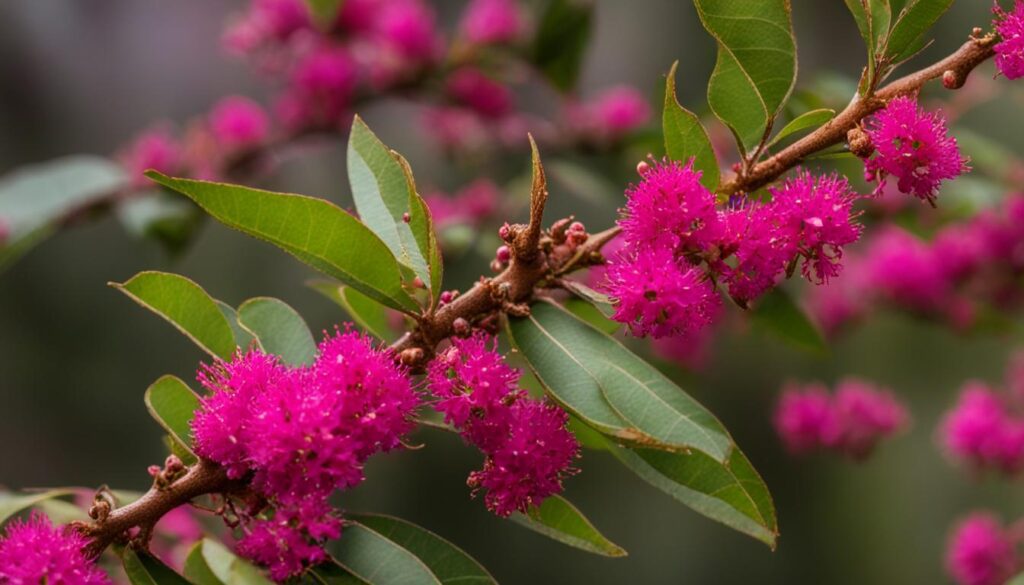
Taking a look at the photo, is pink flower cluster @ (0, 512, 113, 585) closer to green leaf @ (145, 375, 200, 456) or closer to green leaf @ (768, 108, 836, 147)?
green leaf @ (145, 375, 200, 456)

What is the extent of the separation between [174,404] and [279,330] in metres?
0.08

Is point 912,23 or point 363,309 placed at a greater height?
point 912,23

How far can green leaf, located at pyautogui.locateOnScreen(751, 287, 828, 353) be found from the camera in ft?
2.95

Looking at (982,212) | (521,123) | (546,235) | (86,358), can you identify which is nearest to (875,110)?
(546,235)

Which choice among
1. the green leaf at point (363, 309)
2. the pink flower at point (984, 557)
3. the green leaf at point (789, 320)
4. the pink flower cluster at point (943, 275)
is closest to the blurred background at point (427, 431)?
the pink flower cluster at point (943, 275)

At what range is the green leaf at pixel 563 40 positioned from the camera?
4.28 ft

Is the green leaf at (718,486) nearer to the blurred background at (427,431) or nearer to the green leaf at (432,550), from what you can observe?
the green leaf at (432,550)

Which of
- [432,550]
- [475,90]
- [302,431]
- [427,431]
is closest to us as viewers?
[302,431]

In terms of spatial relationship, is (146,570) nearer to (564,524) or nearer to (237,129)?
(564,524)

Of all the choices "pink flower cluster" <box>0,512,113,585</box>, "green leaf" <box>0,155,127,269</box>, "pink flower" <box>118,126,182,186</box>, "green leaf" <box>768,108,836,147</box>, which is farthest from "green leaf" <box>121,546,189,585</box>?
"pink flower" <box>118,126,182,186</box>

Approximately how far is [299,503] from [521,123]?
1175 millimetres

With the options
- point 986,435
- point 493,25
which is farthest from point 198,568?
point 986,435

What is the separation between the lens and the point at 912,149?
556mm

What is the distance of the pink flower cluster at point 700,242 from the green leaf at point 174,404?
0.28 meters
